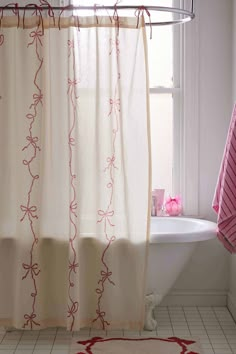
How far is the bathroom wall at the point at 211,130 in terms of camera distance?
419cm

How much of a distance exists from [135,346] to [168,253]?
22.3 inches

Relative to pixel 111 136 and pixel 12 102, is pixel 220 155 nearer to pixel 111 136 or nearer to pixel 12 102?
pixel 111 136

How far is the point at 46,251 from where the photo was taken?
353 centimetres

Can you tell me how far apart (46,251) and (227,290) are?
1.40 meters

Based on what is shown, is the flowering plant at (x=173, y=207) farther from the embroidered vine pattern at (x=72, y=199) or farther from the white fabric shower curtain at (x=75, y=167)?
the embroidered vine pattern at (x=72, y=199)

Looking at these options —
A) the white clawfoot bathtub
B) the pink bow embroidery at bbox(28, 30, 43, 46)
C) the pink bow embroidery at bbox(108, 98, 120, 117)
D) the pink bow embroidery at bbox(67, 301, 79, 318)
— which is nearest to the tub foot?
the white clawfoot bathtub

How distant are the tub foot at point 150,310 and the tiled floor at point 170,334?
38 millimetres

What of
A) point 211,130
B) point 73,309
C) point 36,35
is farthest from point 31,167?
point 211,130

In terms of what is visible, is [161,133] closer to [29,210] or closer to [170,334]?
[29,210]

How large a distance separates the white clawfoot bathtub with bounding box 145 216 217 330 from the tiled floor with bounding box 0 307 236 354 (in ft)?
0.58

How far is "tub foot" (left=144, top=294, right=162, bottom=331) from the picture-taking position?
371 centimetres

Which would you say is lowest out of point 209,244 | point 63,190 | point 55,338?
point 55,338

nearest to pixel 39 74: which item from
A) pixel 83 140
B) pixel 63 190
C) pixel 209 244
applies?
pixel 83 140

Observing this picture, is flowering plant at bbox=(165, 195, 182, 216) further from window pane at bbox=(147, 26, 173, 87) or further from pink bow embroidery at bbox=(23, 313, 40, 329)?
pink bow embroidery at bbox=(23, 313, 40, 329)
